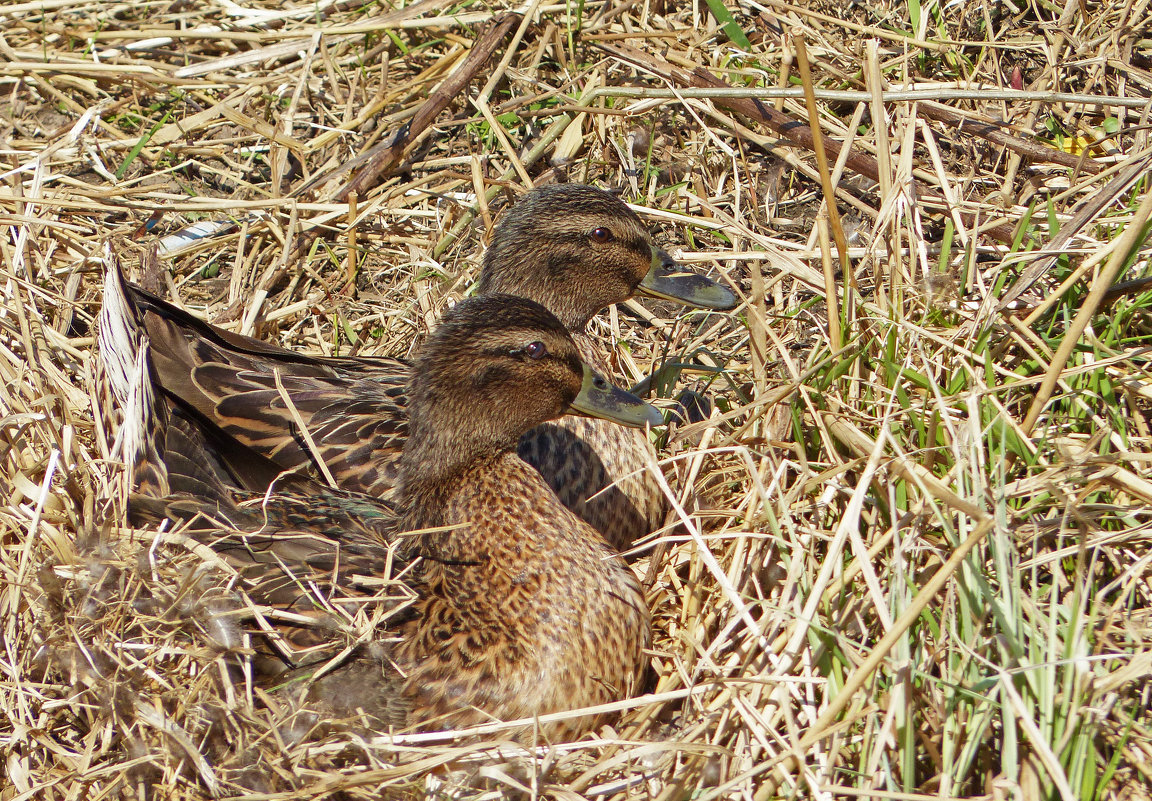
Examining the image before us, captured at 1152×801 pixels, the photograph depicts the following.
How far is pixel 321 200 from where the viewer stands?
4.59 m

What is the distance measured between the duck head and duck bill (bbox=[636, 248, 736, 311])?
639mm

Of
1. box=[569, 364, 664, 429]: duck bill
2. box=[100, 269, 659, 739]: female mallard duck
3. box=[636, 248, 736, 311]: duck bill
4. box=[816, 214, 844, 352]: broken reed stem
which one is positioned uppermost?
box=[816, 214, 844, 352]: broken reed stem

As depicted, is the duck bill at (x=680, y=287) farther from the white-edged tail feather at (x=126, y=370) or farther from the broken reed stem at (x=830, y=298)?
the white-edged tail feather at (x=126, y=370)

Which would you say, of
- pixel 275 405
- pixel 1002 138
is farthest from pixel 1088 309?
pixel 275 405

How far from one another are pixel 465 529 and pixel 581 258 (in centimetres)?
111

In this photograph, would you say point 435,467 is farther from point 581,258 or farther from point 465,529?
point 581,258

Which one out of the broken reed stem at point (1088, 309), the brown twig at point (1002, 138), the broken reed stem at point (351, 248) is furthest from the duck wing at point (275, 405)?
the brown twig at point (1002, 138)

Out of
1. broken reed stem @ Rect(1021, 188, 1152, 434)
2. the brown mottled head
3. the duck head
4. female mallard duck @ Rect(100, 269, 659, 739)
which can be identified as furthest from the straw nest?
the duck head

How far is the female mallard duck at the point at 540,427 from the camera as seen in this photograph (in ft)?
11.6

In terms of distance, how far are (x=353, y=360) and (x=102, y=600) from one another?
1.23 m

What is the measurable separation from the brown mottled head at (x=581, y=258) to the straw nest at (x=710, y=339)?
0.74 feet

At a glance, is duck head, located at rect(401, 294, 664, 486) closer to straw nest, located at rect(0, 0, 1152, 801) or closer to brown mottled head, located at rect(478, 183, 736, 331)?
straw nest, located at rect(0, 0, 1152, 801)

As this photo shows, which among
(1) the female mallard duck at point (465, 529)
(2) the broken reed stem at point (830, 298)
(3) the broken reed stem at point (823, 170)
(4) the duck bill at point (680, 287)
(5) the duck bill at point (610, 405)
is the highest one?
(3) the broken reed stem at point (823, 170)

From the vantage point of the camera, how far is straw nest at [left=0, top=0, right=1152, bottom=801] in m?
2.54
